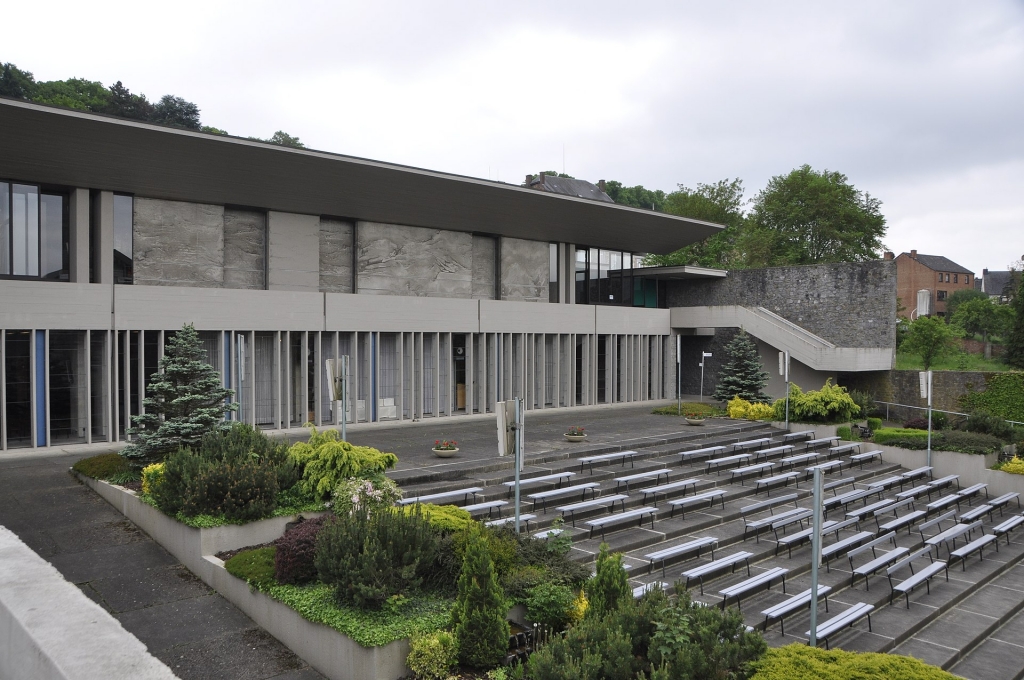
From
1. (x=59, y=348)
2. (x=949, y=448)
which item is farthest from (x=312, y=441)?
(x=949, y=448)

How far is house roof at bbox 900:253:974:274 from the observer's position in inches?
3115

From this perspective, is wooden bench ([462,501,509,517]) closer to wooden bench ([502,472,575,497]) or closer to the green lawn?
wooden bench ([502,472,575,497])

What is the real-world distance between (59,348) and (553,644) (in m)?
17.5

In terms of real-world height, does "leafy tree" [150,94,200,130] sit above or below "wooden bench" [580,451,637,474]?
above

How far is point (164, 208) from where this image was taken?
22.1 m

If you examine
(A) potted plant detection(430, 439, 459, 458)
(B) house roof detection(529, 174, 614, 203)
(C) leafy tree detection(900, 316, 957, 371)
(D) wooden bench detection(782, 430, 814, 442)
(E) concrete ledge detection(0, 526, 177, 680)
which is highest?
(B) house roof detection(529, 174, 614, 203)

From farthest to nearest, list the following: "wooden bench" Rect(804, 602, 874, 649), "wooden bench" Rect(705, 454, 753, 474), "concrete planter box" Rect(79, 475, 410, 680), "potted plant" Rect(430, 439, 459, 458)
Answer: "wooden bench" Rect(705, 454, 753, 474) < "potted plant" Rect(430, 439, 459, 458) < "wooden bench" Rect(804, 602, 874, 649) < "concrete planter box" Rect(79, 475, 410, 680)

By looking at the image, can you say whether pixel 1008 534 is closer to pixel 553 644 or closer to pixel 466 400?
pixel 553 644

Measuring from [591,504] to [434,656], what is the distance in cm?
639

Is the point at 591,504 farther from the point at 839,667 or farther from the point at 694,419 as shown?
the point at 694,419

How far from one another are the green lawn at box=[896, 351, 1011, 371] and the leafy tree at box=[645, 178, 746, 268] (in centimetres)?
1893

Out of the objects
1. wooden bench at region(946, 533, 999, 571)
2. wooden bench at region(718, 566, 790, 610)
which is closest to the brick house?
wooden bench at region(946, 533, 999, 571)

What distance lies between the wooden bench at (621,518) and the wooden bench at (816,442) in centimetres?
1024

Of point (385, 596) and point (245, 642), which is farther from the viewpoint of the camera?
point (245, 642)
